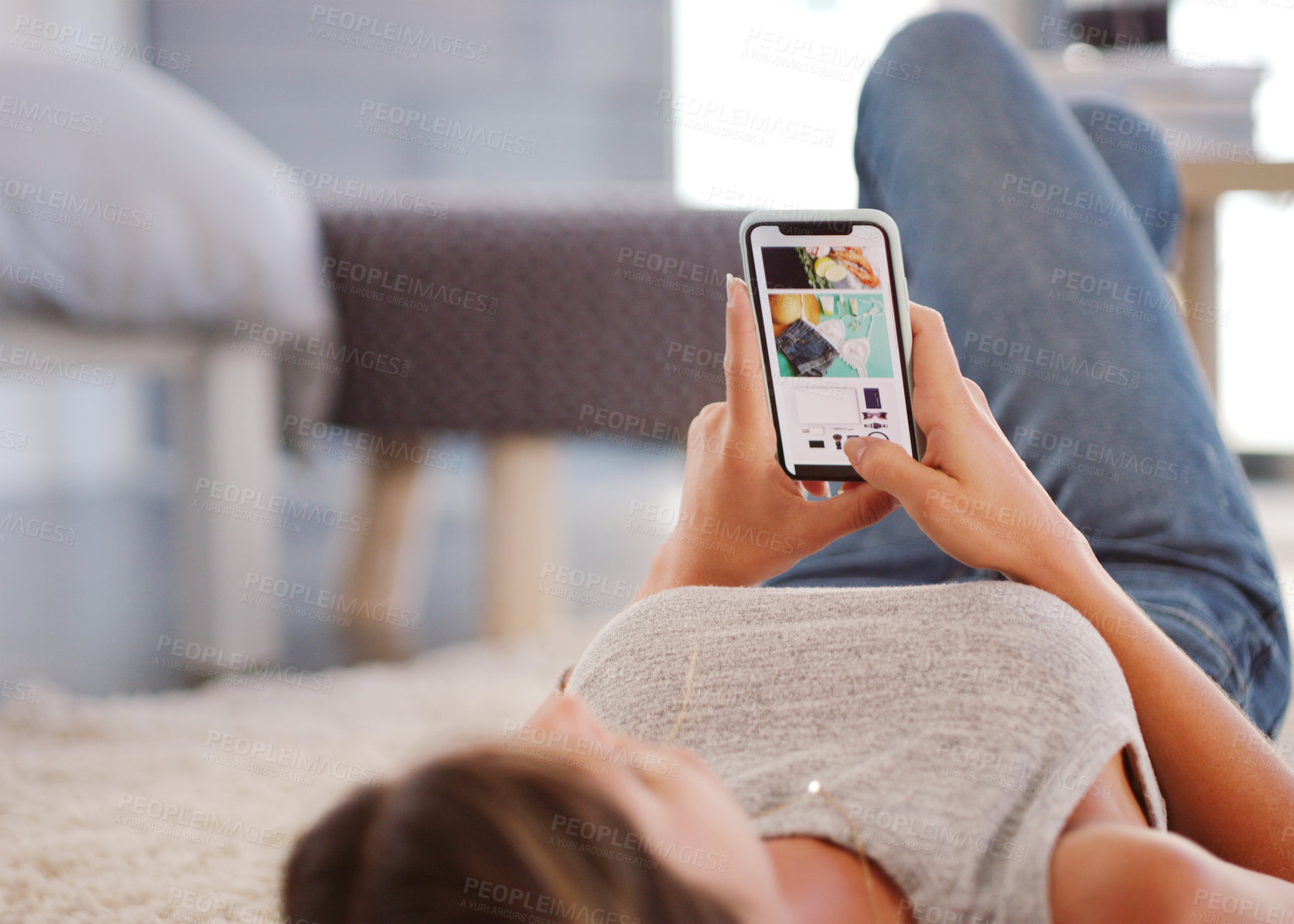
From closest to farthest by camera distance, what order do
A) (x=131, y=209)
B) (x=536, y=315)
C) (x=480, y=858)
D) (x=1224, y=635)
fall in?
(x=480, y=858) < (x=1224, y=635) < (x=131, y=209) < (x=536, y=315)

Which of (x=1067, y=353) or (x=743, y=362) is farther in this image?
(x=1067, y=353)

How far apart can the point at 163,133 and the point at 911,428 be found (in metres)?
0.94

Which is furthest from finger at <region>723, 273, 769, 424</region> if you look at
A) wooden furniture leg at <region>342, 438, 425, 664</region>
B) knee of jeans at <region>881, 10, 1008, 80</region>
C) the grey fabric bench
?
wooden furniture leg at <region>342, 438, 425, 664</region>

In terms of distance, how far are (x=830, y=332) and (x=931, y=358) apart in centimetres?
5

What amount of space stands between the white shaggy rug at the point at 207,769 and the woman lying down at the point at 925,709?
5 cm

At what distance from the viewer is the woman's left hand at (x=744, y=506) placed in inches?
23.0

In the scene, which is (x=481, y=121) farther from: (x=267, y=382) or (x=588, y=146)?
(x=267, y=382)

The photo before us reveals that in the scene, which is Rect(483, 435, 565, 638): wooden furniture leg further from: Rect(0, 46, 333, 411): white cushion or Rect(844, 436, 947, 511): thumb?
Rect(844, 436, 947, 511): thumb

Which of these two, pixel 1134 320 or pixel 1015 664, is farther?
pixel 1134 320

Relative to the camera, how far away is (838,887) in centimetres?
41

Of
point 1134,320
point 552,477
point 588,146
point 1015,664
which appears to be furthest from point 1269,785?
point 588,146

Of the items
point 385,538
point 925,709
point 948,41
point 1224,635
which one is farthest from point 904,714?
point 385,538

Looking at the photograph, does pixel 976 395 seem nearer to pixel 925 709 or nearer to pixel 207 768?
pixel 925 709

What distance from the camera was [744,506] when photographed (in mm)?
605
